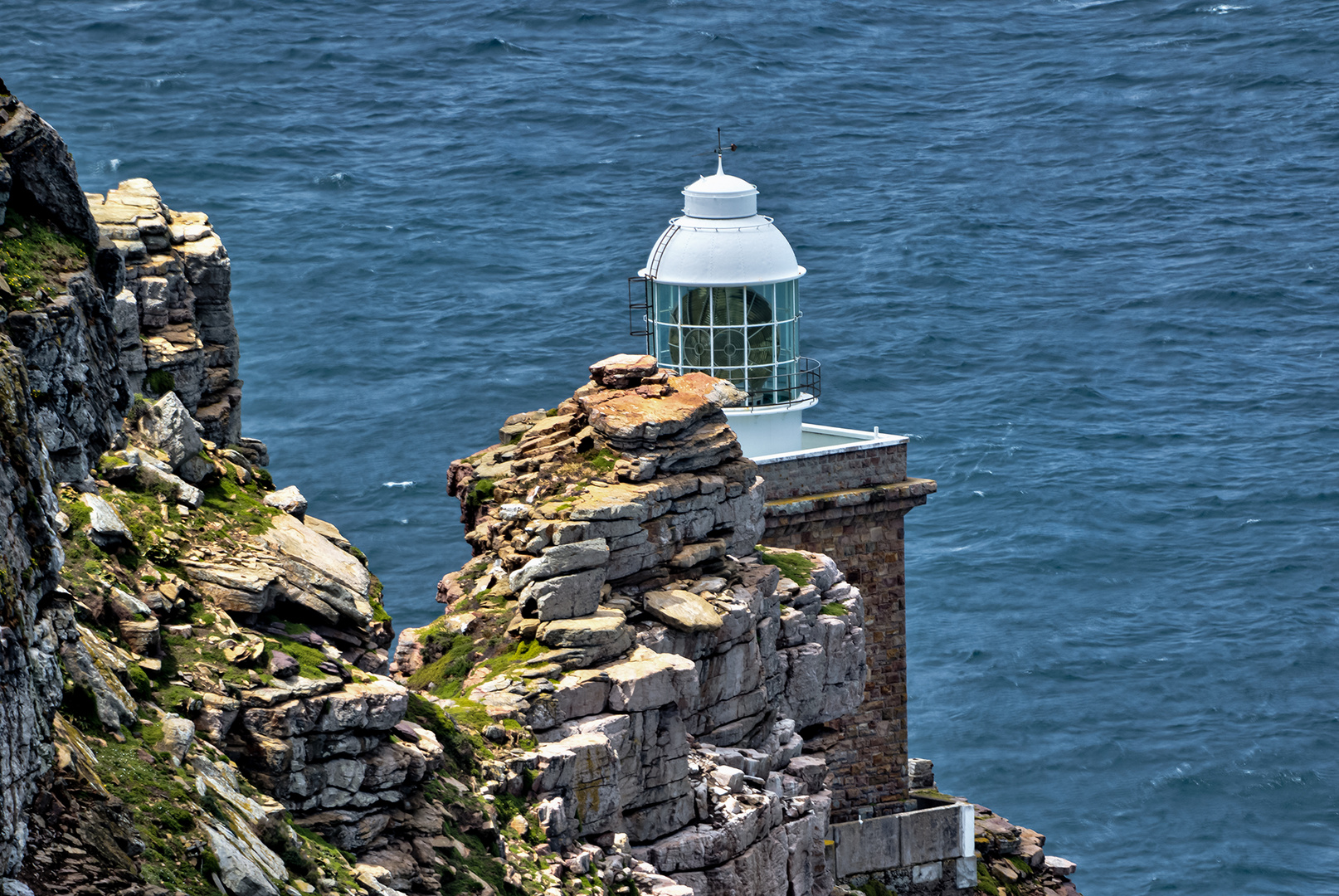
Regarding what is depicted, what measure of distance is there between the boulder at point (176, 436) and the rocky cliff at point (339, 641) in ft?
0.13

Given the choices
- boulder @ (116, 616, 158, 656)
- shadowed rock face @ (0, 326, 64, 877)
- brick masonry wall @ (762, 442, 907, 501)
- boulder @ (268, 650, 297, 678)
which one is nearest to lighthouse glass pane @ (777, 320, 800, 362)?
brick masonry wall @ (762, 442, 907, 501)

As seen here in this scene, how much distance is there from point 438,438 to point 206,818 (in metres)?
59.1

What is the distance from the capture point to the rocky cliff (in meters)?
13.2

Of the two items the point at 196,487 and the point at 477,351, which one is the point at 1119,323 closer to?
the point at 477,351

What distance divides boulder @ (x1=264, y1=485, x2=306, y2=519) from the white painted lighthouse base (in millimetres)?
16039

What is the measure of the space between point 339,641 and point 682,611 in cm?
732

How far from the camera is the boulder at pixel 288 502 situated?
20562 mm

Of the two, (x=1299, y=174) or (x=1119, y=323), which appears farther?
(x=1299, y=174)

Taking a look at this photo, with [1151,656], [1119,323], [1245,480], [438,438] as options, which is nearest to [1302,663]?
[1151,656]

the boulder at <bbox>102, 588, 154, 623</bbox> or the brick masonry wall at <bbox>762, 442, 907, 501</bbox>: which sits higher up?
the boulder at <bbox>102, 588, 154, 623</bbox>

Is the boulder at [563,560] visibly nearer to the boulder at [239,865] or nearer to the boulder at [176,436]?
the boulder at [176,436]

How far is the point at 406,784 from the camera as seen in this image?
18812 millimetres

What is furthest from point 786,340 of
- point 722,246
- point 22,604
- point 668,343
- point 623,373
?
point 22,604

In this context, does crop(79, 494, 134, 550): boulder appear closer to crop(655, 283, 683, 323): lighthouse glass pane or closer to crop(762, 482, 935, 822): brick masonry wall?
crop(762, 482, 935, 822): brick masonry wall
